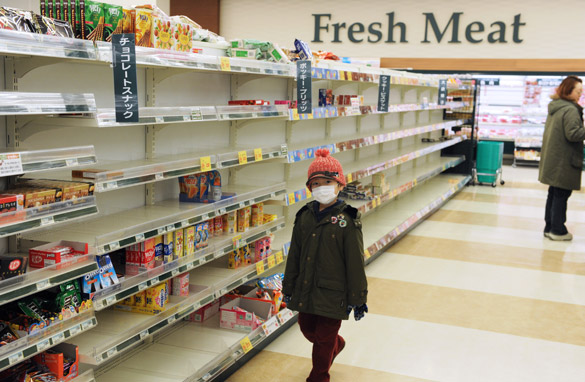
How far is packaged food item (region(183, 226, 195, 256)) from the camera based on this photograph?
3.24 metres

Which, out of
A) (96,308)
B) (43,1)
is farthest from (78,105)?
(96,308)

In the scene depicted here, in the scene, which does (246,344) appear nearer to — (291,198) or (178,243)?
(178,243)

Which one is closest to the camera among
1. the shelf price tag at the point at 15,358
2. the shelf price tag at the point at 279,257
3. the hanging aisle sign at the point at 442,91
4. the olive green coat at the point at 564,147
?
the shelf price tag at the point at 15,358

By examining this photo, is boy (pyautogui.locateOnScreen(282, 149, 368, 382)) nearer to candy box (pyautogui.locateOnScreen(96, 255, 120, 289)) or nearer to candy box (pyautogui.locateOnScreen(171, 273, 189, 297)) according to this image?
candy box (pyautogui.locateOnScreen(171, 273, 189, 297))

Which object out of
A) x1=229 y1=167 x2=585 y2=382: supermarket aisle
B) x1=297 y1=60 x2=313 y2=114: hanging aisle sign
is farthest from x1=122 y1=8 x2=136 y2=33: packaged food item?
x1=229 y1=167 x2=585 y2=382: supermarket aisle

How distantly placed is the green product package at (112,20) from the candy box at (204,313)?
1857 mm

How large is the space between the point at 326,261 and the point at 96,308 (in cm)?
121

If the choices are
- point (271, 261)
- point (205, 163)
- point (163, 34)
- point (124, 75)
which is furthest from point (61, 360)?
point (271, 261)

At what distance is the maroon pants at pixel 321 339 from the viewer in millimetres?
3324

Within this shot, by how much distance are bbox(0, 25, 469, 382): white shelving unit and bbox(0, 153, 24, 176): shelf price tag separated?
0.04 meters

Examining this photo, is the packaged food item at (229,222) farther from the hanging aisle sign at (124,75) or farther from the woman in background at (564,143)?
the woman in background at (564,143)

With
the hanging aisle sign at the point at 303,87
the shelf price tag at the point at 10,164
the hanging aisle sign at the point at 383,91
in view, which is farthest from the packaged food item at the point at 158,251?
the hanging aisle sign at the point at 383,91

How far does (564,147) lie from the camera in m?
6.84

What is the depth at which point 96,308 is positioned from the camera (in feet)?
8.16
